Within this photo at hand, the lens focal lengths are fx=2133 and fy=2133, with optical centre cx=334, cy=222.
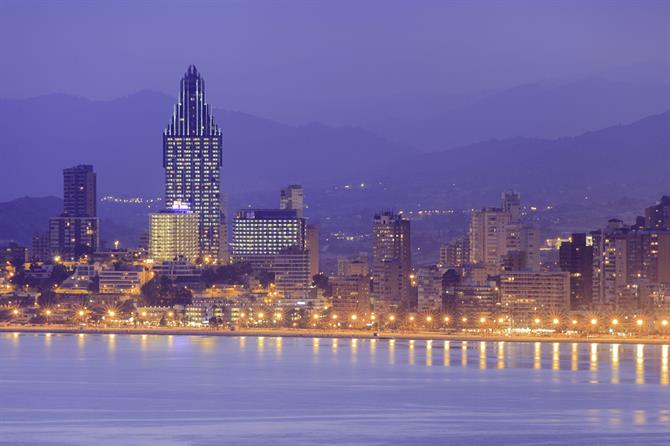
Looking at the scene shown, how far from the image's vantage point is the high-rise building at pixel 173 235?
94.5 metres

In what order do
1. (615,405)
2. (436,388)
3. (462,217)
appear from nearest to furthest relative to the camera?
(615,405) < (436,388) < (462,217)

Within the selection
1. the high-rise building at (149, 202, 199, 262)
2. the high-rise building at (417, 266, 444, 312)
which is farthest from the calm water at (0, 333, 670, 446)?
the high-rise building at (149, 202, 199, 262)

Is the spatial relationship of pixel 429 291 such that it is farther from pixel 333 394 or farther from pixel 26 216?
pixel 26 216

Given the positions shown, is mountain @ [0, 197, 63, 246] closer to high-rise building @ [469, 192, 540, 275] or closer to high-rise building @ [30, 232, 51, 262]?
high-rise building @ [30, 232, 51, 262]

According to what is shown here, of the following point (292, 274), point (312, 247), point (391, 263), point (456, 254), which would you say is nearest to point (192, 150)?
point (312, 247)

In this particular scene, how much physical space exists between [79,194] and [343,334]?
38.6m

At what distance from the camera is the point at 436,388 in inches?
1811

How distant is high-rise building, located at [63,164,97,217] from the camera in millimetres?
102500

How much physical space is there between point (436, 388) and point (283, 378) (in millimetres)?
4306

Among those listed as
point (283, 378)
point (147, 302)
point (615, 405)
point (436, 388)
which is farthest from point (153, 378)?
point (147, 302)

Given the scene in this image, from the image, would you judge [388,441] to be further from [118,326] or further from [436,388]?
[118,326]

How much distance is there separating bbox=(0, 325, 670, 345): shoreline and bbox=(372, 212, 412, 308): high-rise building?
19.2 ft

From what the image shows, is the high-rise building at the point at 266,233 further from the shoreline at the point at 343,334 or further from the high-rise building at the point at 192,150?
the shoreline at the point at 343,334

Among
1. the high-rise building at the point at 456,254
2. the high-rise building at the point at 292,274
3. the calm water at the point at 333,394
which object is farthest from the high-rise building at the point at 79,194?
the calm water at the point at 333,394
